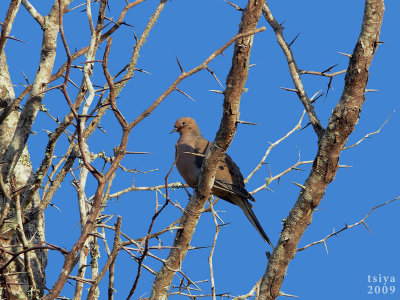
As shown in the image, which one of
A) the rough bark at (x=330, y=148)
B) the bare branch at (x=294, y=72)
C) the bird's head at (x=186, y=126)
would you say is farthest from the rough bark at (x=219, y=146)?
the bird's head at (x=186, y=126)

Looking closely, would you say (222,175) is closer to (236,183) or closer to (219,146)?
(236,183)

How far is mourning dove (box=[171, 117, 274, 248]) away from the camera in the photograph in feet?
19.2

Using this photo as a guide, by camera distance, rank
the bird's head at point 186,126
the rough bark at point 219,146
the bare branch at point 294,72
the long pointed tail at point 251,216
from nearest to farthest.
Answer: the rough bark at point 219,146 → the bare branch at point 294,72 → the long pointed tail at point 251,216 → the bird's head at point 186,126

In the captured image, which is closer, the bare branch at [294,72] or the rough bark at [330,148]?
the rough bark at [330,148]

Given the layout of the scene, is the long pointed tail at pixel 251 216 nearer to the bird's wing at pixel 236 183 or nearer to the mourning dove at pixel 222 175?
the mourning dove at pixel 222 175

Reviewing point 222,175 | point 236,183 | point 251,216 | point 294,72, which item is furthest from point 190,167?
point 294,72

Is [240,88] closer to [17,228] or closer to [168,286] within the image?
[168,286]

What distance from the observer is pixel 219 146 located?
13.2 feet

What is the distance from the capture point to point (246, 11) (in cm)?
367

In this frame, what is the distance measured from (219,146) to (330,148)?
919 millimetres

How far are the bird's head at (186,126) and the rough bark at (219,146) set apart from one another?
7.80 feet

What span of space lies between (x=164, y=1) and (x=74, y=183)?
2067 millimetres

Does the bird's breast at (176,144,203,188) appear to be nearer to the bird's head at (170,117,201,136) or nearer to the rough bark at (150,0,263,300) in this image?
the bird's head at (170,117,201,136)

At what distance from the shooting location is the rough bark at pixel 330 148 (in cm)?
429
